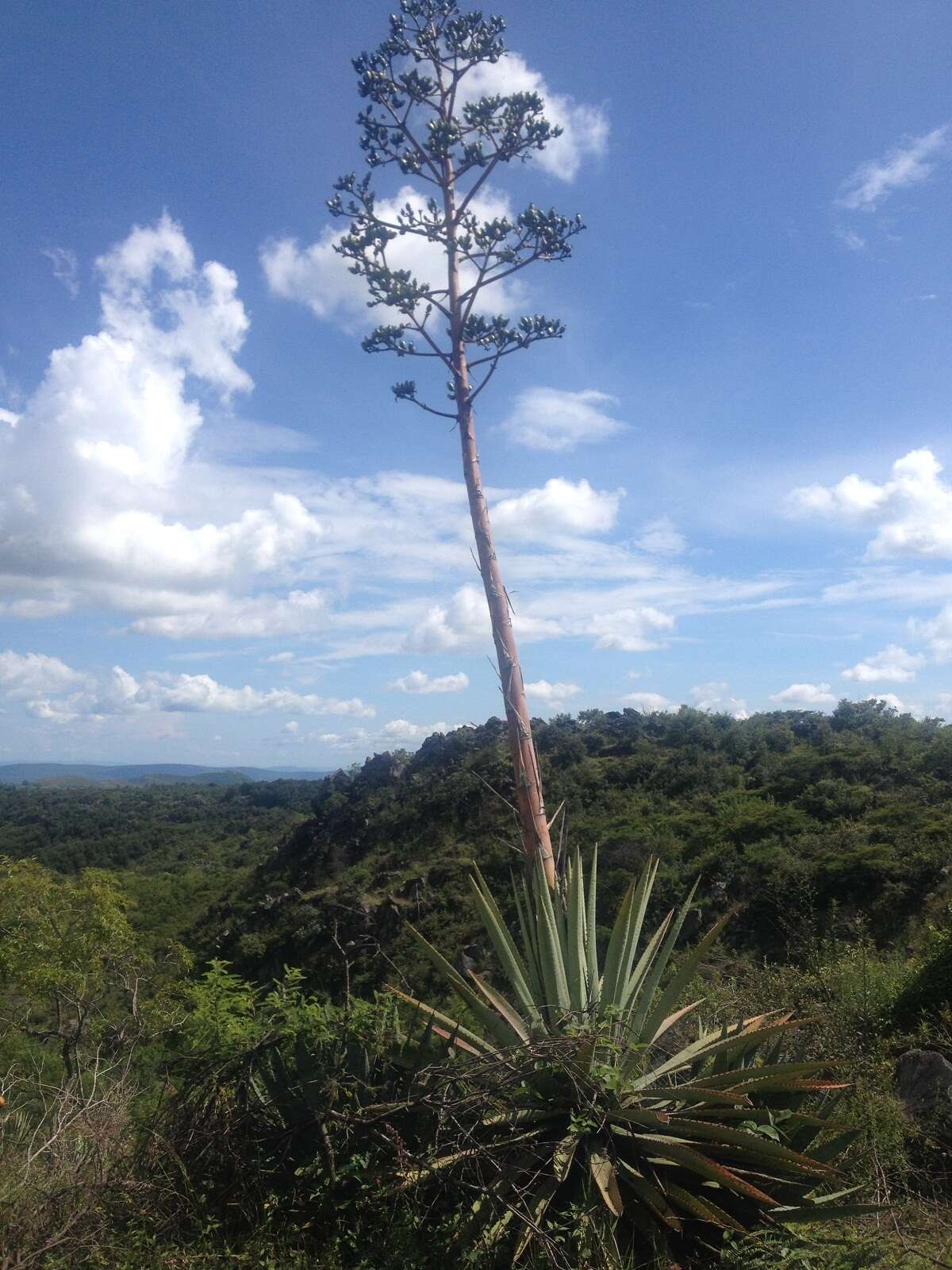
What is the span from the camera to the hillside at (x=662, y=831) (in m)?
15.5

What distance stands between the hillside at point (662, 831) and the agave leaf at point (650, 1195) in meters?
6.33

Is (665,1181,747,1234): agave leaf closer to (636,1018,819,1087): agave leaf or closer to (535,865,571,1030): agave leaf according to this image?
(636,1018,819,1087): agave leaf

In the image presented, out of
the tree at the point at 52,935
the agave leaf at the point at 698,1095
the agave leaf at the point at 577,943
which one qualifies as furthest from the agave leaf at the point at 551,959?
the tree at the point at 52,935

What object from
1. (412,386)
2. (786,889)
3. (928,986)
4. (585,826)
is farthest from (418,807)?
(412,386)

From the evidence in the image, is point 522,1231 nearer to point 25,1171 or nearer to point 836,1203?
point 836,1203

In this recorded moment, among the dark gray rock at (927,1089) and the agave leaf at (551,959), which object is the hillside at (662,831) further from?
the agave leaf at (551,959)

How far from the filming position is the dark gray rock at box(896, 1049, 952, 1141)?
475 centimetres

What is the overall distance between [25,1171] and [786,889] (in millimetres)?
15113

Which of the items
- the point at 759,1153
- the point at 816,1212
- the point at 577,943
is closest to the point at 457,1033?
the point at 577,943

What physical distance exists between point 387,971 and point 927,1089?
494 inches

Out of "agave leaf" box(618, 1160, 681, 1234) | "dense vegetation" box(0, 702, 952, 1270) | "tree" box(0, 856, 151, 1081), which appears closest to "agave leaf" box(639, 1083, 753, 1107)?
"agave leaf" box(618, 1160, 681, 1234)

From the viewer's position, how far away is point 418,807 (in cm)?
3209

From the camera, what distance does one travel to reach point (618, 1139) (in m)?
3.20

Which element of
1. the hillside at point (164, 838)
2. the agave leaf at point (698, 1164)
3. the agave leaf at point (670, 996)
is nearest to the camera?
the agave leaf at point (698, 1164)
